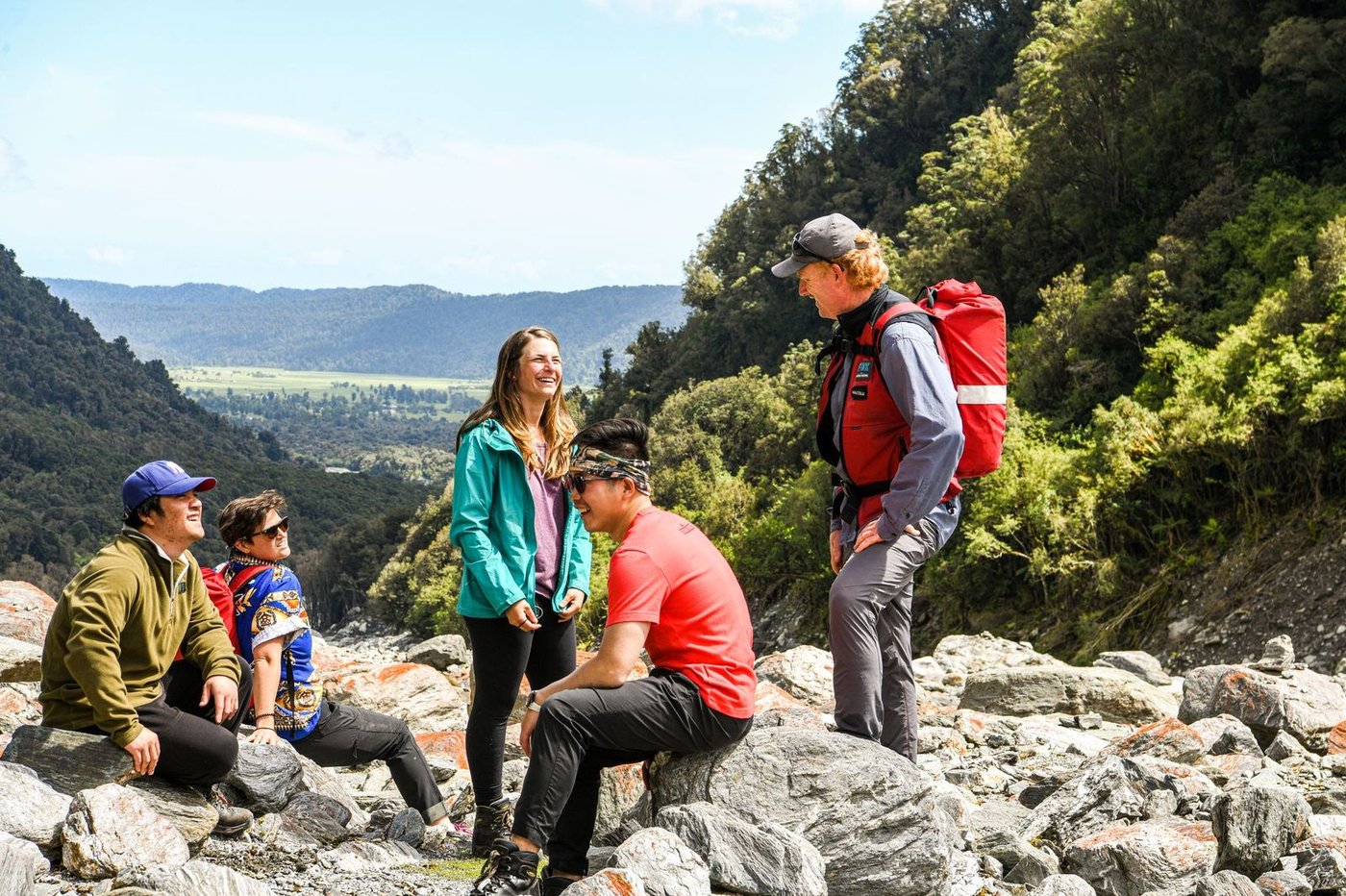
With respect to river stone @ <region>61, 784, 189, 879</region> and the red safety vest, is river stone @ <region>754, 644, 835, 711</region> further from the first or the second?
river stone @ <region>61, 784, 189, 879</region>

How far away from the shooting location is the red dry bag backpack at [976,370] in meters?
5.18

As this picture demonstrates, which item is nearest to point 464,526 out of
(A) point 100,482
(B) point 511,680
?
(B) point 511,680

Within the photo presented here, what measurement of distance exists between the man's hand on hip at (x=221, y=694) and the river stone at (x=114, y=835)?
562mm

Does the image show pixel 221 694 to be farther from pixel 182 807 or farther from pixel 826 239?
pixel 826 239

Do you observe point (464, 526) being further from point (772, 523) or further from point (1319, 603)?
point (772, 523)

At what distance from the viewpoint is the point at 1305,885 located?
16.6 feet

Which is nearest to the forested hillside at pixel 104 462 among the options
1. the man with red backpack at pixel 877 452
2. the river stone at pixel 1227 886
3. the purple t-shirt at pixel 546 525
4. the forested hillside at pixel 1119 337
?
the forested hillside at pixel 1119 337

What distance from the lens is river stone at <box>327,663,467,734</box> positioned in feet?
38.5

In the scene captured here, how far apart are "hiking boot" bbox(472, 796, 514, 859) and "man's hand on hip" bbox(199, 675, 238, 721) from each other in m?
1.24

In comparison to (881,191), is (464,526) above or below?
below

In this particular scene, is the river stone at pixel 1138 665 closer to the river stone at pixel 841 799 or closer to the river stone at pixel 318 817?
the river stone at pixel 841 799

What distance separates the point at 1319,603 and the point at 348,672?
11528 millimetres

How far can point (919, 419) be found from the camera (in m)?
4.84

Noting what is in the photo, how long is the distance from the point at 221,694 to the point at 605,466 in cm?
223
